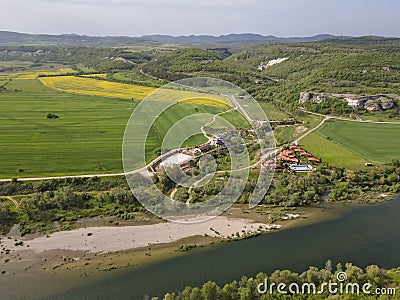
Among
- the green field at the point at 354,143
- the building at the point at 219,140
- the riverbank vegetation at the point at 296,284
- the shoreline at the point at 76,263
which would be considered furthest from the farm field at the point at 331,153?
the riverbank vegetation at the point at 296,284

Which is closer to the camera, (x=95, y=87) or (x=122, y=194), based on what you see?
(x=122, y=194)

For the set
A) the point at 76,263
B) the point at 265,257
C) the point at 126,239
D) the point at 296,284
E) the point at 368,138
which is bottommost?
the point at 76,263

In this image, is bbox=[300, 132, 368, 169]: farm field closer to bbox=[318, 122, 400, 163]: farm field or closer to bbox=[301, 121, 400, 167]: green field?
bbox=[301, 121, 400, 167]: green field

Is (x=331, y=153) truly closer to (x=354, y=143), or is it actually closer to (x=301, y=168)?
(x=354, y=143)

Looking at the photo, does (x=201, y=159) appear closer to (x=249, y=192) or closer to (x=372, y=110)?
(x=249, y=192)

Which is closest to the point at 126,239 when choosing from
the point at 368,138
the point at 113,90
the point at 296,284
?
the point at 296,284

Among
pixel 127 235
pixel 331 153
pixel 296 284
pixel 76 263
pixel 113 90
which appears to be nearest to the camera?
pixel 296 284

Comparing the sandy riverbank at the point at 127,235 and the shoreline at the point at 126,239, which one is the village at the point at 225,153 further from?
the sandy riverbank at the point at 127,235
